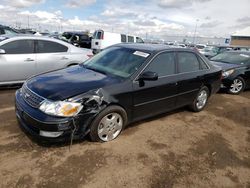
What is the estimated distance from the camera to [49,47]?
21.8 ft

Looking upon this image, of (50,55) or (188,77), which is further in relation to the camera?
(50,55)

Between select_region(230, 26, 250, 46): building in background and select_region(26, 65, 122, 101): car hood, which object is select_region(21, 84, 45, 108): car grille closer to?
select_region(26, 65, 122, 101): car hood

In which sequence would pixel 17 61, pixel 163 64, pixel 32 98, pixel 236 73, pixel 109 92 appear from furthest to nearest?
pixel 236 73 → pixel 17 61 → pixel 163 64 → pixel 109 92 → pixel 32 98

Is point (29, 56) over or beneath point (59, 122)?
over

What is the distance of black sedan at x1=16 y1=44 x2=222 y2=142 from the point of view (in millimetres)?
3174

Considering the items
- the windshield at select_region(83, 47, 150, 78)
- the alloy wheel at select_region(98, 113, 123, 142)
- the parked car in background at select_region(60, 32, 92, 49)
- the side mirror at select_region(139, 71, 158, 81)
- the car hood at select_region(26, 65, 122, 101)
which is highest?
the parked car in background at select_region(60, 32, 92, 49)

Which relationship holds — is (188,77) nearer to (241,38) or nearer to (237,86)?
(237,86)

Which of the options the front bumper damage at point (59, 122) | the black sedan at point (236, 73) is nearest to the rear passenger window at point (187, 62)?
the front bumper damage at point (59, 122)

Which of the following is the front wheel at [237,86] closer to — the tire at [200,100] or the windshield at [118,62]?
the tire at [200,100]

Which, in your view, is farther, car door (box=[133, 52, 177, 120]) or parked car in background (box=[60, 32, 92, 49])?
parked car in background (box=[60, 32, 92, 49])

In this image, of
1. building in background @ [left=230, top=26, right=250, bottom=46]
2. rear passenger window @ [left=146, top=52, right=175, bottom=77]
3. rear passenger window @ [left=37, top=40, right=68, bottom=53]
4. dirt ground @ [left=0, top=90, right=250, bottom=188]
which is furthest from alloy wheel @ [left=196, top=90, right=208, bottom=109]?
building in background @ [left=230, top=26, right=250, bottom=46]

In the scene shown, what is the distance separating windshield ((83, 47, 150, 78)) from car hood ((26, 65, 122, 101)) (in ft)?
0.74

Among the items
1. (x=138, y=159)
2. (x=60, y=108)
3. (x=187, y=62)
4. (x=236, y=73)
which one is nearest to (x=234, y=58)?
(x=236, y=73)

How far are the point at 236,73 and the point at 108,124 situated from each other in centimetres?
591
